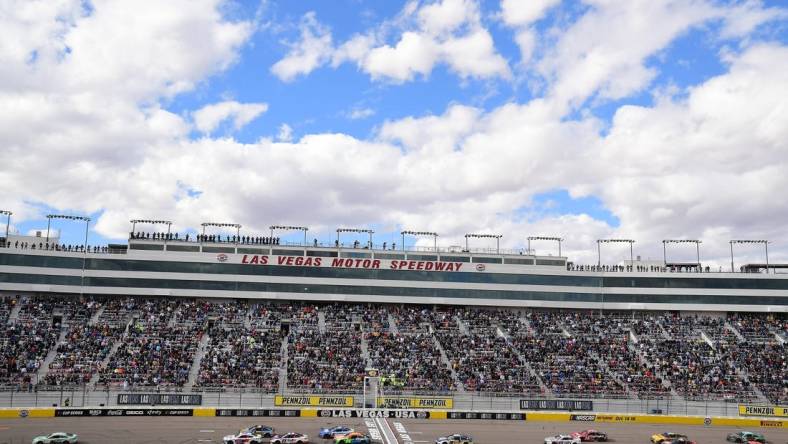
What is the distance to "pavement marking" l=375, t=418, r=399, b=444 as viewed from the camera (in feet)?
161

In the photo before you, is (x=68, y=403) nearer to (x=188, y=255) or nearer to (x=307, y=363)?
(x=307, y=363)

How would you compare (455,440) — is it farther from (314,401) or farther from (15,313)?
(15,313)

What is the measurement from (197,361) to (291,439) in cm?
2249

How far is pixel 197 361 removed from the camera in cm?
6662

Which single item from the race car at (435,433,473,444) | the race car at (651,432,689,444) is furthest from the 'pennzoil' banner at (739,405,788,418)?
the race car at (435,433,473,444)

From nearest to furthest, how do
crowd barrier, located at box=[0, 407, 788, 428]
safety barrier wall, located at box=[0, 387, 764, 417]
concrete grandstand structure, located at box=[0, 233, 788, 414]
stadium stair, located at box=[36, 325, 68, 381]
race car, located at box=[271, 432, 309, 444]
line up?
1. race car, located at box=[271, 432, 309, 444]
2. crowd barrier, located at box=[0, 407, 788, 428]
3. safety barrier wall, located at box=[0, 387, 764, 417]
4. stadium stair, located at box=[36, 325, 68, 381]
5. concrete grandstand structure, located at box=[0, 233, 788, 414]

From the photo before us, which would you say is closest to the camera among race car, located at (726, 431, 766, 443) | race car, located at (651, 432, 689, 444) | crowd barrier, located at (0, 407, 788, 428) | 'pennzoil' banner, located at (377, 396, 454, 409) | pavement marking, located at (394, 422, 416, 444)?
pavement marking, located at (394, 422, 416, 444)

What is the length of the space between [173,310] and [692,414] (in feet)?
182

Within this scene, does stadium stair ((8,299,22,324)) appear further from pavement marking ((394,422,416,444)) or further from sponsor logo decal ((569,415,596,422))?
sponsor logo decal ((569,415,596,422))

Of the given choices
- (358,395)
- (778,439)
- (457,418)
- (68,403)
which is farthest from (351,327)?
(778,439)

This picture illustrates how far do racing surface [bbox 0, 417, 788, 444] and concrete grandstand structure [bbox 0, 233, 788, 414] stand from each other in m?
4.12

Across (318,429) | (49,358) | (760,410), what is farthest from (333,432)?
(760,410)

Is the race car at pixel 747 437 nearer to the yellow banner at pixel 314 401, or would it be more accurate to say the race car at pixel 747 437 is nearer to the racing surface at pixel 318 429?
the racing surface at pixel 318 429

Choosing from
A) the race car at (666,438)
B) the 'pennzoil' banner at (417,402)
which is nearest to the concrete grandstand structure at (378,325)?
the 'pennzoil' banner at (417,402)
